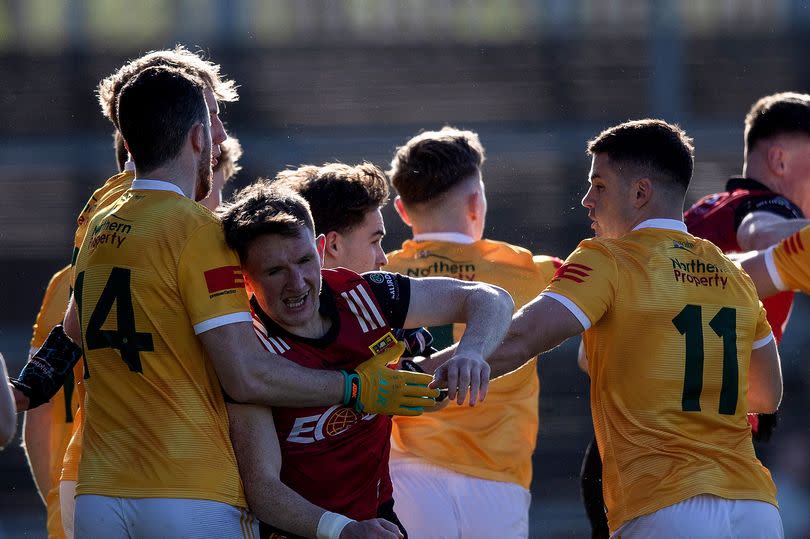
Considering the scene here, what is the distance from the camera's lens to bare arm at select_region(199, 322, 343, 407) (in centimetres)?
331

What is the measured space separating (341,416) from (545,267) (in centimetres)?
188

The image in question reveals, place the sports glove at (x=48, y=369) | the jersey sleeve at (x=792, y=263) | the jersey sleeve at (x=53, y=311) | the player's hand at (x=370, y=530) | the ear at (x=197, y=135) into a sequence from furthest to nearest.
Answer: the jersey sleeve at (x=53, y=311) < the jersey sleeve at (x=792, y=263) < the sports glove at (x=48, y=369) < the ear at (x=197, y=135) < the player's hand at (x=370, y=530)

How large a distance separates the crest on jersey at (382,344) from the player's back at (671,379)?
703 mm

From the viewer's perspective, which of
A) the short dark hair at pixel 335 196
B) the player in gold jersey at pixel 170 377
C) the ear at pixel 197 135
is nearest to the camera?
the player in gold jersey at pixel 170 377

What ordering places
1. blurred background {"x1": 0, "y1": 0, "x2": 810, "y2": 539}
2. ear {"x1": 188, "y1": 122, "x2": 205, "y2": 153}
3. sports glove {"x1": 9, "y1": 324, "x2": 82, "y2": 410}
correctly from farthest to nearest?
blurred background {"x1": 0, "y1": 0, "x2": 810, "y2": 539}
sports glove {"x1": 9, "y1": 324, "x2": 82, "y2": 410}
ear {"x1": 188, "y1": 122, "x2": 205, "y2": 153}

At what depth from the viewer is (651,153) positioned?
416cm

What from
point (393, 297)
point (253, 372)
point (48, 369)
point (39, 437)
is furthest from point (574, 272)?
point (39, 437)

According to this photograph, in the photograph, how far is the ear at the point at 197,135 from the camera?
3559 mm

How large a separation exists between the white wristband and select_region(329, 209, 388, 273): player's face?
4.28 feet

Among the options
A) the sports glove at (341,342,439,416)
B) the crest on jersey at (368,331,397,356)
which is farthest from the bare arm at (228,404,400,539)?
the crest on jersey at (368,331,397,356)

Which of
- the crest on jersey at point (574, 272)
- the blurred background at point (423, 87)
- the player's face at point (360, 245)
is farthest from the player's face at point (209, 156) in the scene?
the blurred background at point (423, 87)

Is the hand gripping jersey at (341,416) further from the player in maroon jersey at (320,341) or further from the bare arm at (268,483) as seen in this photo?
the bare arm at (268,483)

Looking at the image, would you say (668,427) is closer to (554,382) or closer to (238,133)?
(554,382)

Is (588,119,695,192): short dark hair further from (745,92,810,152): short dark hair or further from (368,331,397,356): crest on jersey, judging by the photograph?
(745,92,810,152): short dark hair
